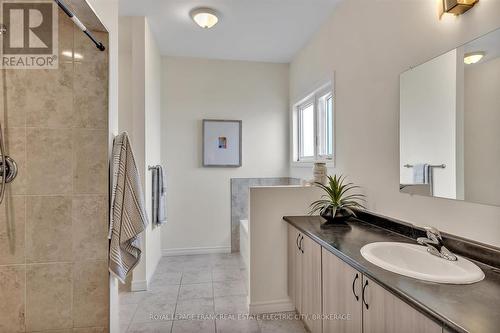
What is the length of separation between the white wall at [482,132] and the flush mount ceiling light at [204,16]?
2.20 m

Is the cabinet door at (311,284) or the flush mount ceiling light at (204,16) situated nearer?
the cabinet door at (311,284)

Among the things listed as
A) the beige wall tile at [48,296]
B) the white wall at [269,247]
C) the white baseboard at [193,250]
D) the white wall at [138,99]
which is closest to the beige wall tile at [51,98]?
the beige wall tile at [48,296]

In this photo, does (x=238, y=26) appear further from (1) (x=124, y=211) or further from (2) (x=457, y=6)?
(1) (x=124, y=211)

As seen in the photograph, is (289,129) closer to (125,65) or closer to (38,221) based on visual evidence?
(125,65)

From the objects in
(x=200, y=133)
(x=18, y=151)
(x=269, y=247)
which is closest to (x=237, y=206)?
(x=200, y=133)

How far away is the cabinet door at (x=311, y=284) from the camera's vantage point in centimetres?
169

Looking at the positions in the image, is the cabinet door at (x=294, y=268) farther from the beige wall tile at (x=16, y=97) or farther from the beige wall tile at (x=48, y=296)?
the beige wall tile at (x=16, y=97)

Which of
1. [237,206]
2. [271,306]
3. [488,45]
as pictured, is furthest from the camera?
[237,206]

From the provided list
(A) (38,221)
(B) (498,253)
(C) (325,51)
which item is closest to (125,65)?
(A) (38,221)

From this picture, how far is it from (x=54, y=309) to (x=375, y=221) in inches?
86.4

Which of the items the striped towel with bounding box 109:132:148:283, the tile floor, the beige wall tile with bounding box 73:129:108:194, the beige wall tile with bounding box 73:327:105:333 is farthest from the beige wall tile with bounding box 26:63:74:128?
the tile floor

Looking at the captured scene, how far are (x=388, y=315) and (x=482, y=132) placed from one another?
920mm
